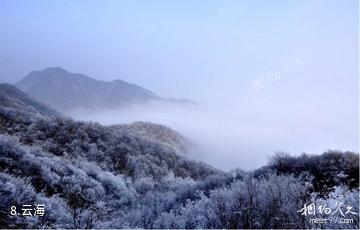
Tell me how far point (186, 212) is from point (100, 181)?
759 cm

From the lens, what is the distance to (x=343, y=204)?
9.48 metres

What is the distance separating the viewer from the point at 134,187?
866 inches

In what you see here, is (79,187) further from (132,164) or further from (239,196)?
(132,164)

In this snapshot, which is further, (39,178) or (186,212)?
(39,178)

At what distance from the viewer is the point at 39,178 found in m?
14.3

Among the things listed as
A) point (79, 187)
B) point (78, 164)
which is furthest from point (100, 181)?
point (79, 187)

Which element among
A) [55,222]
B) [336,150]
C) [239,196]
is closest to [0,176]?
[55,222]

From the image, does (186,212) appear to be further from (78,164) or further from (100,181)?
(78,164)

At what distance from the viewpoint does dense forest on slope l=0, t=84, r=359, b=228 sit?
9.70 metres

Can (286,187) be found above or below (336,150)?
below

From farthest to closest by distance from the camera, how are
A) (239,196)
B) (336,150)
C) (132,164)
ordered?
1. (132,164)
2. (336,150)
3. (239,196)

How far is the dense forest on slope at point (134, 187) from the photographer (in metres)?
9.70

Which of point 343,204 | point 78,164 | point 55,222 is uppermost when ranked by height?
point 78,164

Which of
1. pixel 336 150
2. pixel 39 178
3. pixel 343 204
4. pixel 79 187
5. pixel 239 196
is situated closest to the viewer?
pixel 343 204
